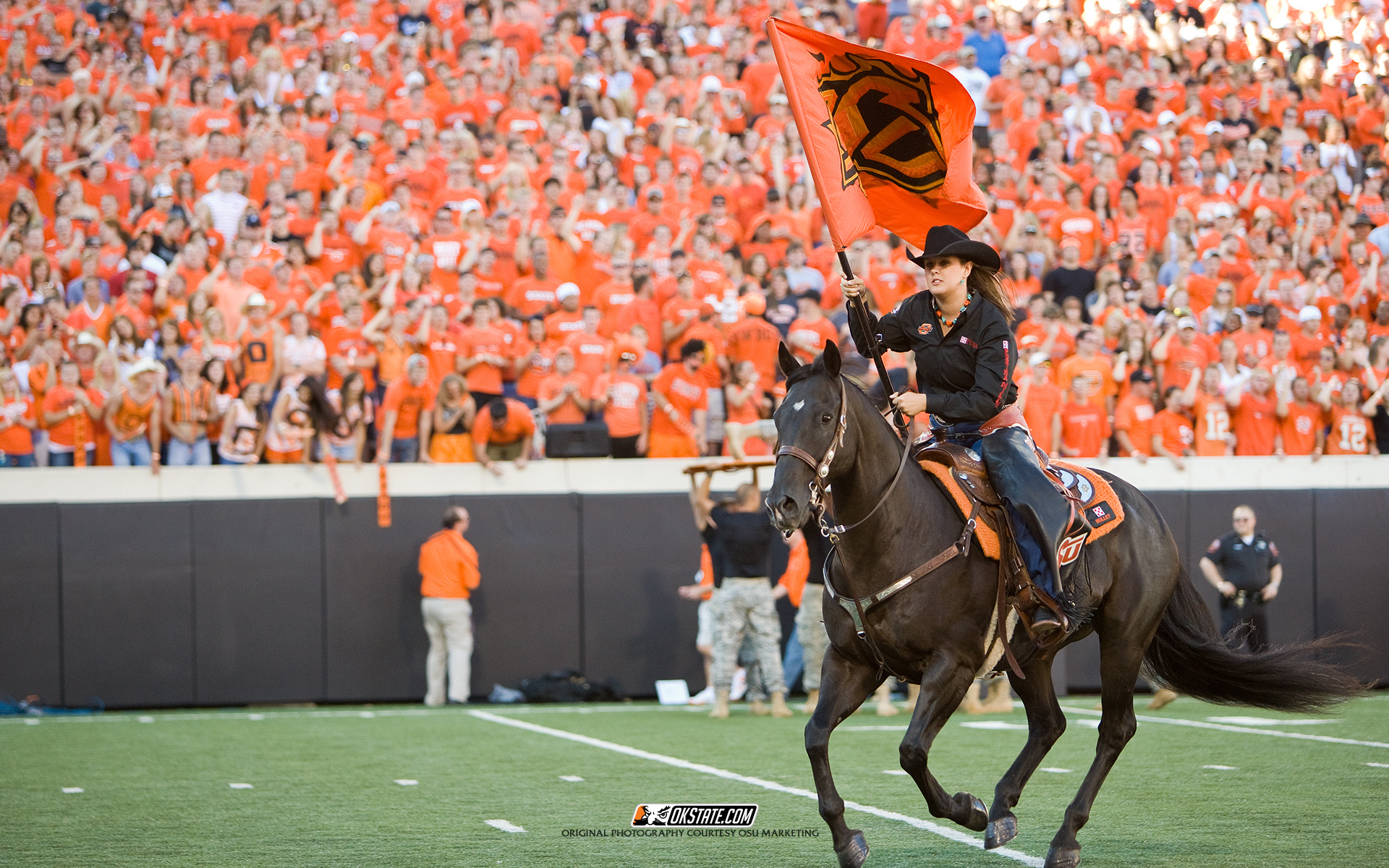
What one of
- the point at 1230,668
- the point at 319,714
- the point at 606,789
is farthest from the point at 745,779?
the point at 319,714

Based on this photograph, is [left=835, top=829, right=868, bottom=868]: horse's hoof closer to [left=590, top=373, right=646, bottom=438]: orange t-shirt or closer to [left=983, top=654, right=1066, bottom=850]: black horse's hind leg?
[left=983, top=654, right=1066, bottom=850]: black horse's hind leg

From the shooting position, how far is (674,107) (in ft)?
66.0

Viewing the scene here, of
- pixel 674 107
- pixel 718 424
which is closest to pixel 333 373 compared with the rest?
pixel 718 424

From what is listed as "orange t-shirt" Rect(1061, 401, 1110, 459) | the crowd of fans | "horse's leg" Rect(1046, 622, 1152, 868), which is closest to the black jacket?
"horse's leg" Rect(1046, 622, 1152, 868)

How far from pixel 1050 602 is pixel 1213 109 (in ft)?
57.3

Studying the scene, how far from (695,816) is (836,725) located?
2045mm

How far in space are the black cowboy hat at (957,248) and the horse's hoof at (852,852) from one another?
2.50m

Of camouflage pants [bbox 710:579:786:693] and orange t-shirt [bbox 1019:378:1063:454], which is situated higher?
orange t-shirt [bbox 1019:378:1063:454]

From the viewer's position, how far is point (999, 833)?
6.62 m

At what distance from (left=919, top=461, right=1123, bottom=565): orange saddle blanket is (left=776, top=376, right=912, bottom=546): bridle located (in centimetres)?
24

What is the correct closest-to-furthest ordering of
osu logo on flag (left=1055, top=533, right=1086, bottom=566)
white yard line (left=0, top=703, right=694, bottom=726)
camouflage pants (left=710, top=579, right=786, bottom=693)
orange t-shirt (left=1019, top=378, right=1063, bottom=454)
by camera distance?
osu logo on flag (left=1055, top=533, right=1086, bottom=566)
camouflage pants (left=710, top=579, right=786, bottom=693)
white yard line (left=0, top=703, right=694, bottom=726)
orange t-shirt (left=1019, top=378, right=1063, bottom=454)

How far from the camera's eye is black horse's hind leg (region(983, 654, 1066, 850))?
6645 millimetres

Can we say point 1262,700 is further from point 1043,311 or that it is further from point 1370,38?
point 1370,38

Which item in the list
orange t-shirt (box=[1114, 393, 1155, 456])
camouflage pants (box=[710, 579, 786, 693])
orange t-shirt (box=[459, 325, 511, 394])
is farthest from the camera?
orange t-shirt (box=[1114, 393, 1155, 456])
